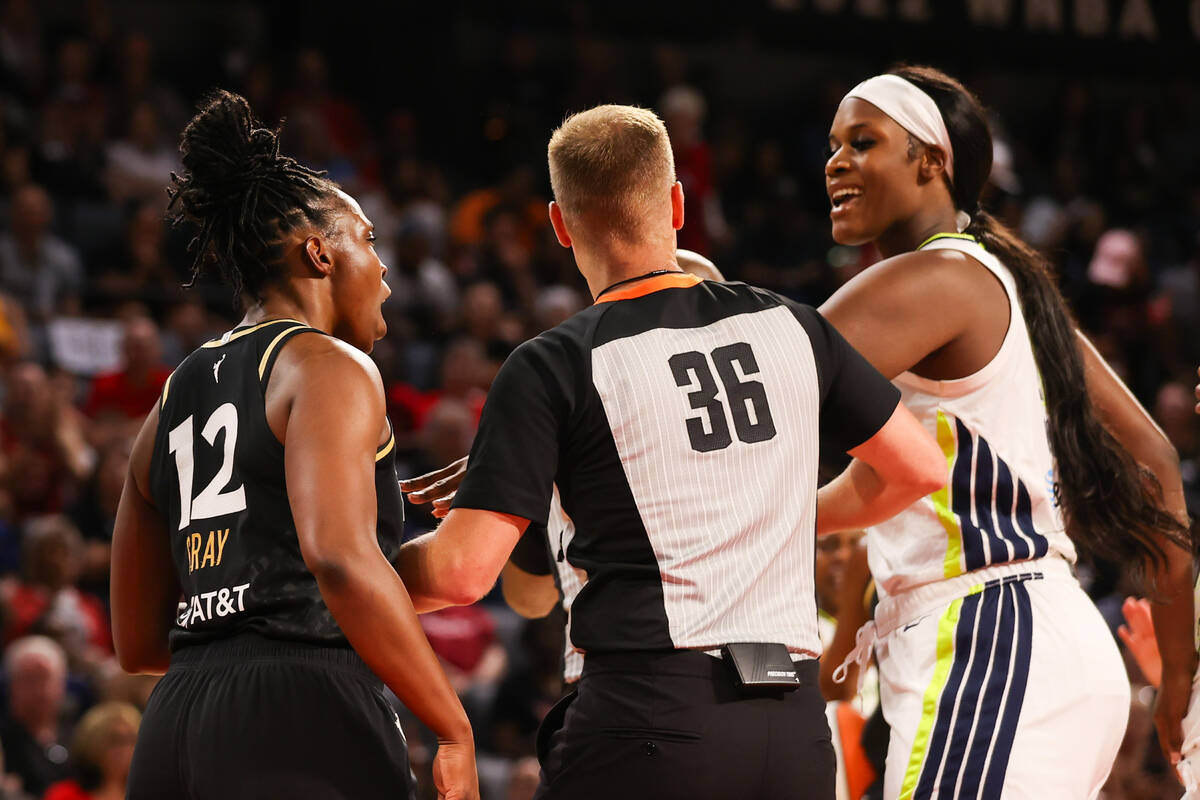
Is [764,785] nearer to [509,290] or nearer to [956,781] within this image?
[956,781]

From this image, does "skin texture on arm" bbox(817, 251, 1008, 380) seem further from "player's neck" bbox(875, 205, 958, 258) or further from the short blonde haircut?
the short blonde haircut

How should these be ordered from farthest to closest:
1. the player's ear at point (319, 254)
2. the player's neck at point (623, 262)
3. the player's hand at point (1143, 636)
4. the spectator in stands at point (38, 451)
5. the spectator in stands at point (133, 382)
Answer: the spectator in stands at point (133, 382)
the spectator in stands at point (38, 451)
the player's hand at point (1143, 636)
the player's ear at point (319, 254)
the player's neck at point (623, 262)

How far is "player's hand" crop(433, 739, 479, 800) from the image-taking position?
2.47 m

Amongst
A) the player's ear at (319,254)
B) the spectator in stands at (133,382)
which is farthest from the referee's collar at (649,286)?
the spectator in stands at (133,382)

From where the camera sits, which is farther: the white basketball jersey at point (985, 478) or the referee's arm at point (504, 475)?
the white basketball jersey at point (985, 478)

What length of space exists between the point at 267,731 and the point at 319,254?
2.98ft

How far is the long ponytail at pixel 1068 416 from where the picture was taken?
3.11m

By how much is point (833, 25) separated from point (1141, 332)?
321 centimetres

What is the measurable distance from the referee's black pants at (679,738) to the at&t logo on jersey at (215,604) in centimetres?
60

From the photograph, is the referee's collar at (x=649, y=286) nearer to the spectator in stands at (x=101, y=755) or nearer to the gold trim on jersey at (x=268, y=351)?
the gold trim on jersey at (x=268, y=351)

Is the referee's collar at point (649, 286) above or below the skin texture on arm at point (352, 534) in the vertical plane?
above

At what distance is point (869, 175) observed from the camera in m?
3.27

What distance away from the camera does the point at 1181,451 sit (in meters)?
9.62

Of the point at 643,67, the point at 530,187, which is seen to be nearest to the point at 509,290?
the point at 530,187
